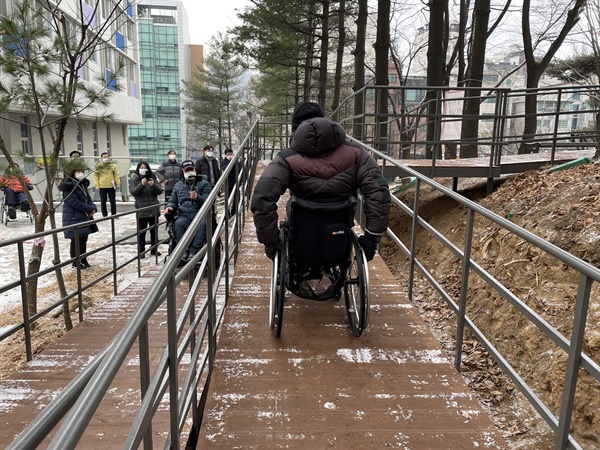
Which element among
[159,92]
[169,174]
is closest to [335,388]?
[169,174]

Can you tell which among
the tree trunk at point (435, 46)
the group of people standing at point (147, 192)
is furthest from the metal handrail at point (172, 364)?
the tree trunk at point (435, 46)

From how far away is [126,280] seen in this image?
969 centimetres

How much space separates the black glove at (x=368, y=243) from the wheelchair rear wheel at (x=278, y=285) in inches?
21.1

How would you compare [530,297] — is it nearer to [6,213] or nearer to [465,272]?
[465,272]

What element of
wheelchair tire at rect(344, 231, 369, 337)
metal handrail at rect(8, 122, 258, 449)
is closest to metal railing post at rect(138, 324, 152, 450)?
metal handrail at rect(8, 122, 258, 449)

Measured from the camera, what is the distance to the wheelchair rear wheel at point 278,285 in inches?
133

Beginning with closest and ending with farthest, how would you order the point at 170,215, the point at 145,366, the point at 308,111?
the point at 145,366 → the point at 308,111 → the point at 170,215

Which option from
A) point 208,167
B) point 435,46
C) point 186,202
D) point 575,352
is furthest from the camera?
point 435,46

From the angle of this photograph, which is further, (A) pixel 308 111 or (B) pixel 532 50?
(B) pixel 532 50

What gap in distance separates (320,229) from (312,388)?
1.00 metres

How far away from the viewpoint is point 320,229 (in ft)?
10.9

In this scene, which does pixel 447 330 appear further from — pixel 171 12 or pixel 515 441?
pixel 171 12

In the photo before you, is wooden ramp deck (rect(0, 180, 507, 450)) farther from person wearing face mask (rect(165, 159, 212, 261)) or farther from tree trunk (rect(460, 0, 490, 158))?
tree trunk (rect(460, 0, 490, 158))

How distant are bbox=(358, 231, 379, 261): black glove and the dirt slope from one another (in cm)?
186
